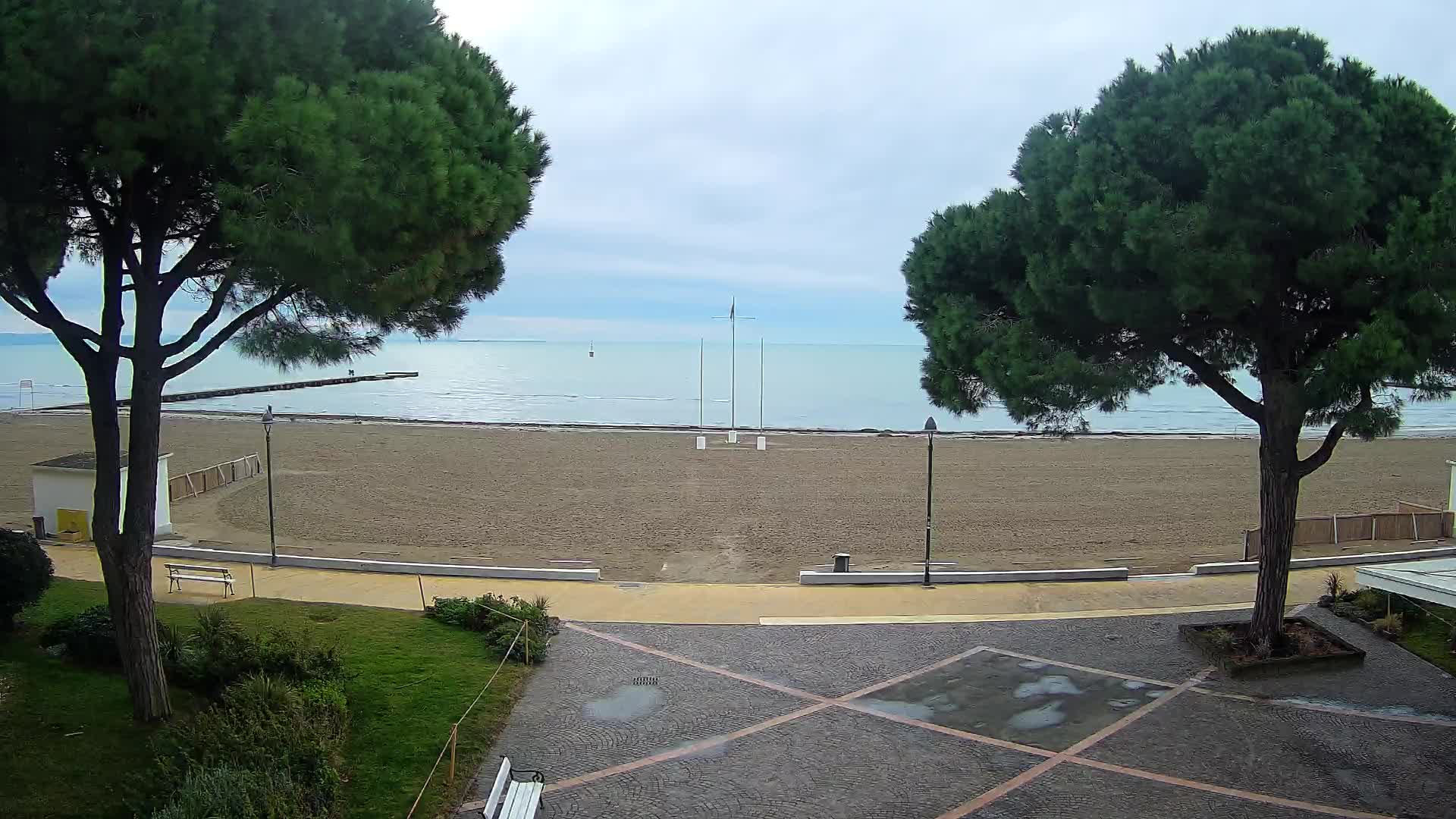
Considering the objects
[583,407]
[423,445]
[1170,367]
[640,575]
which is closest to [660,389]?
[583,407]

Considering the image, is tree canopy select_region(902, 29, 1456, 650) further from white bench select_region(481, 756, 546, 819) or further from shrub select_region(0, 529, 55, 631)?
shrub select_region(0, 529, 55, 631)

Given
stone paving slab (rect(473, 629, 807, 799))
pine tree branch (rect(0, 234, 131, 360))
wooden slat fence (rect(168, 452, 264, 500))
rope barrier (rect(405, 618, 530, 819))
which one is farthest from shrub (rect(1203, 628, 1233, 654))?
wooden slat fence (rect(168, 452, 264, 500))

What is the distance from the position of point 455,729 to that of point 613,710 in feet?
7.84

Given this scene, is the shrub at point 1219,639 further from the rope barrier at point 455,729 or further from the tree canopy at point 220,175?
the tree canopy at point 220,175

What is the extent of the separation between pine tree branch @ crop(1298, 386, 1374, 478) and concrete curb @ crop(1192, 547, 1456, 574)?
562 centimetres

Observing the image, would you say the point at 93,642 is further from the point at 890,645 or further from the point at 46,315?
the point at 890,645

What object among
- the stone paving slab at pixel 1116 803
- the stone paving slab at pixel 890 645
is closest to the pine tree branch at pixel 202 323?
the stone paving slab at pixel 890 645

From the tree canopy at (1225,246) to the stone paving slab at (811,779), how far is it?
432 centimetres

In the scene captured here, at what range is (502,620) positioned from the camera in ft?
Answer: 41.0

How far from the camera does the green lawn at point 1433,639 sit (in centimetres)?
1169

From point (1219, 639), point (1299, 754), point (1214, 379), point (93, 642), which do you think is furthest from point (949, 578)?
point (93, 642)

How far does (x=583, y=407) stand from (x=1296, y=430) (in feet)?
225

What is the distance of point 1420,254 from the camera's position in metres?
9.04

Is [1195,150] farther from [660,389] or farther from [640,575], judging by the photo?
[660,389]
